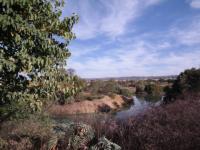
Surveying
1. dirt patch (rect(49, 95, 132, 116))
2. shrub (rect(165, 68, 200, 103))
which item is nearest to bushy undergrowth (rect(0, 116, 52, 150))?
dirt patch (rect(49, 95, 132, 116))

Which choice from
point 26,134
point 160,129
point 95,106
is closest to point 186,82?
point 95,106

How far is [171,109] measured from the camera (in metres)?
11.1

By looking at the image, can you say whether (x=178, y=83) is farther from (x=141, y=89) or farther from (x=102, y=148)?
(x=141, y=89)

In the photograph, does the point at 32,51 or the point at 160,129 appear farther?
the point at 160,129

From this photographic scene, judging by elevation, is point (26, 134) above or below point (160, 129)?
below

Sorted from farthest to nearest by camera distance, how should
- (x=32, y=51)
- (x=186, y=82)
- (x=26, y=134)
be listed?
(x=186, y=82) < (x=26, y=134) < (x=32, y=51)

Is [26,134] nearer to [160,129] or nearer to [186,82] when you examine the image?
[160,129]

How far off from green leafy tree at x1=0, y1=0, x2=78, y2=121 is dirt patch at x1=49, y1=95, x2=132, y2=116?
29.7 meters

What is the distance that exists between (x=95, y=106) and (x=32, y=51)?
134 feet

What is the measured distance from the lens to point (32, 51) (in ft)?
25.6

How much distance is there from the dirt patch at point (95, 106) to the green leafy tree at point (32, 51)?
29.7 meters

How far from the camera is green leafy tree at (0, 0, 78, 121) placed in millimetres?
7164

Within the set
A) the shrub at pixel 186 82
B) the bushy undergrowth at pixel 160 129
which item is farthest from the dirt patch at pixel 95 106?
the bushy undergrowth at pixel 160 129

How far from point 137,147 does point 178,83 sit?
2888cm
